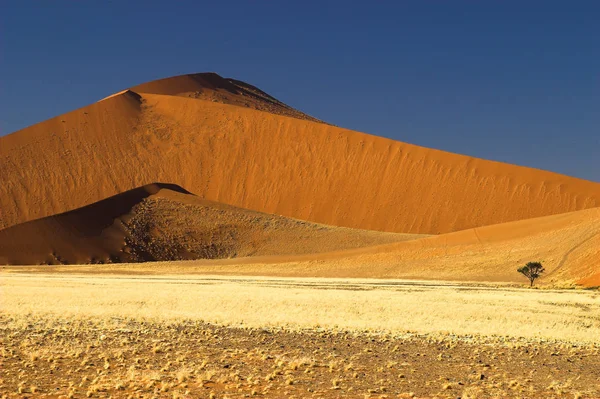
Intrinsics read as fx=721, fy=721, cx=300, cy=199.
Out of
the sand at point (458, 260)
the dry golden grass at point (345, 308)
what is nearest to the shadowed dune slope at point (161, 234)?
the sand at point (458, 260)

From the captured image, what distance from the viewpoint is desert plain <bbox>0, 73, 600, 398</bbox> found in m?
13.5

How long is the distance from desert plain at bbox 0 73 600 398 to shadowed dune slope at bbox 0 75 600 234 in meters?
0.28

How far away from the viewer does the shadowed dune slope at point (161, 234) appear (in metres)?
62.9

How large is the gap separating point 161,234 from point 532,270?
37434 millimetres

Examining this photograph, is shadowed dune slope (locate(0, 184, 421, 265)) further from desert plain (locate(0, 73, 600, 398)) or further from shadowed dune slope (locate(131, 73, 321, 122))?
shadowed dune slope (locate(131, 73, 321, 122))

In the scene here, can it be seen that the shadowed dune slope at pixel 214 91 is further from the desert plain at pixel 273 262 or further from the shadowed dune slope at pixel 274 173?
the shadowed dune slope at pixel 274 173

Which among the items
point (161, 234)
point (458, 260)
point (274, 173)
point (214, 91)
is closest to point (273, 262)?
point (161, 234)

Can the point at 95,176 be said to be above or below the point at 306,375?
above

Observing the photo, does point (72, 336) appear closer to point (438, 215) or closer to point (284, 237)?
point (284, 237)

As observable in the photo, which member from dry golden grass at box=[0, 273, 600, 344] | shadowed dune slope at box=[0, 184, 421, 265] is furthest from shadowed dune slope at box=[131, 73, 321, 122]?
dry golden grass at box=[0, 273, 600, 344]

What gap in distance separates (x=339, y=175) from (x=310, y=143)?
30.0 ft

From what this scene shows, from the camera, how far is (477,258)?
52094mm

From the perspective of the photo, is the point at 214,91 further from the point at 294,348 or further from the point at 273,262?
the point at 294,348

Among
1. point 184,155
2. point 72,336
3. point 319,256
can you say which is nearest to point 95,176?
point 184,155
